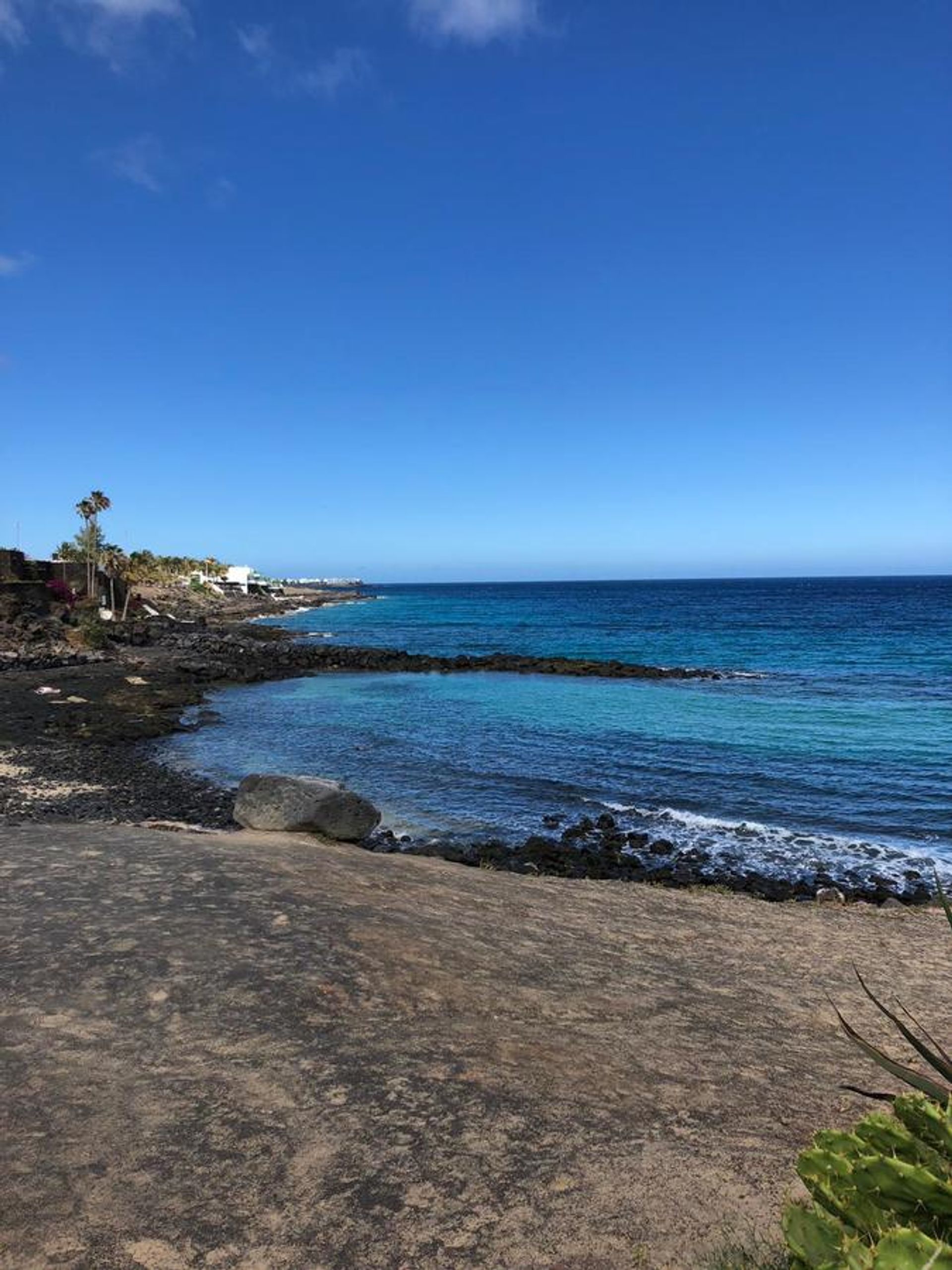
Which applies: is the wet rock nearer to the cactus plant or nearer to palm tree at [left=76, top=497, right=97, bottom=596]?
the cactus plant

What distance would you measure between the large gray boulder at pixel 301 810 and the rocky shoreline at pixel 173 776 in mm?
1165

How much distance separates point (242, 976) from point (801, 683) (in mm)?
39252

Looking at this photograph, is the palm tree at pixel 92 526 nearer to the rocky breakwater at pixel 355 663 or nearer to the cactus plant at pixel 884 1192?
the rocky breakwater at pixel 355 663

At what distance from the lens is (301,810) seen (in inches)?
548

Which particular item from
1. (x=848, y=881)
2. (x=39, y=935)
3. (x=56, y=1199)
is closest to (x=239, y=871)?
(x=39, y=935)

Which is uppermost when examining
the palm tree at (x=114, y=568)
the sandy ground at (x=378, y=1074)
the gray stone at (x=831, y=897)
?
the palm tree at (x=114, y=568)

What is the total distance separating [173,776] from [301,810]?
28.4ft

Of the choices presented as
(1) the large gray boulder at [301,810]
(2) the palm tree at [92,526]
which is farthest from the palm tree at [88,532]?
(1) the large gray boulder at [301,810]

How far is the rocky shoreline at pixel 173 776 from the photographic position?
14172 millimetres

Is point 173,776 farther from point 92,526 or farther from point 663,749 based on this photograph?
point 92,526

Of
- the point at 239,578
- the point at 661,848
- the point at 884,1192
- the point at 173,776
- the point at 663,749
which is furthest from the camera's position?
the point at 239,578

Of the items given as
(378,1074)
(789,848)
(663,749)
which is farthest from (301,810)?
(663,749)

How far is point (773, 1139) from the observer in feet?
16.4

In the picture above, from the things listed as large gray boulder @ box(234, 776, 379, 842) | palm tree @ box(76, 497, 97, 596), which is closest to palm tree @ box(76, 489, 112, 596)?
palm tree @ box(76, 497, 97, 596)
